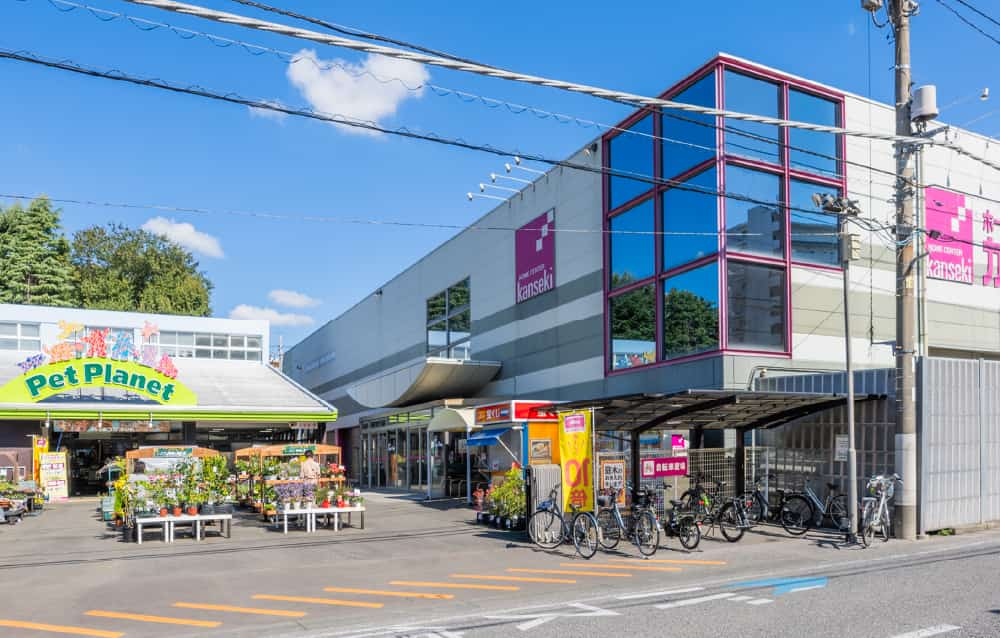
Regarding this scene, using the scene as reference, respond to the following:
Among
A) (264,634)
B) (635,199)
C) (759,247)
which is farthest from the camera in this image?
(635,199)

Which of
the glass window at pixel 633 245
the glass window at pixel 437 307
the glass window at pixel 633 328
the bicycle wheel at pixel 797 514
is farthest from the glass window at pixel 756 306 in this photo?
the glass window at pixel 437 307

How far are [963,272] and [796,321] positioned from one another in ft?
28.1

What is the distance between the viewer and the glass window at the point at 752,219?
23281mm

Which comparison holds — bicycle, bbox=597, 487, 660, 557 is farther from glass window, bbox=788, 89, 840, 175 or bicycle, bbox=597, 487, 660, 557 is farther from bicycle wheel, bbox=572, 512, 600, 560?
glass window, bbox=788, 89, 840, 175

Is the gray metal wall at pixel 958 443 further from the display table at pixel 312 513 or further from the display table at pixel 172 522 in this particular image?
the display table at pixel 172 522

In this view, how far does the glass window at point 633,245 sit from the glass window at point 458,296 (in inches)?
468

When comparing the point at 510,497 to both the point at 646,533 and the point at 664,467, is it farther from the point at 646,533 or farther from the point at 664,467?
the point at 646,533

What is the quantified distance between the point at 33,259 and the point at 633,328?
158ft

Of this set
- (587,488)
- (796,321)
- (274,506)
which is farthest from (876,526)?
(274,506)

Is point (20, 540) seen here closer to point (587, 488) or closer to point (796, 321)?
point (587, 488)

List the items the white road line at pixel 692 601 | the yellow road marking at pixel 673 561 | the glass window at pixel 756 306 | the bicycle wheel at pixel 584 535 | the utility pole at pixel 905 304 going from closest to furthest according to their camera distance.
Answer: the white road line at pixel 692 601 → the yellow road marking at pixel 673 561 → the bicycle wheel at pixel 584 535 → the utility pole at pixel 905 304 → the glass window at pixel 756 306

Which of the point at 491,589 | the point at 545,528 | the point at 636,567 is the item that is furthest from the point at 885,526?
the point at 491,589

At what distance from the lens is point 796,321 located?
78.2 ft

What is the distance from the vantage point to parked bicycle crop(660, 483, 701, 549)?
48.0ft
